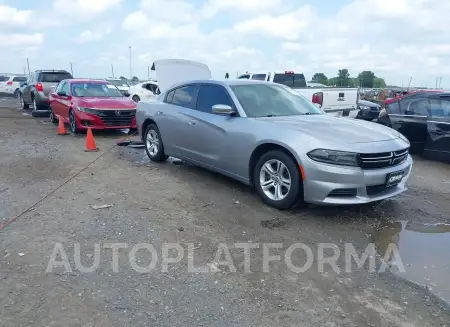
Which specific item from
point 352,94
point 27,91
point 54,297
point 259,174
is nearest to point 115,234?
point 54,297

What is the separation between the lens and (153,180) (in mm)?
6258

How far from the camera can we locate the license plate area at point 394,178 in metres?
4.55

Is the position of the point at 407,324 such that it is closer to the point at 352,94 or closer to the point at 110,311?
the point at 110,311

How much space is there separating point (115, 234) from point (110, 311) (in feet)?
4.51

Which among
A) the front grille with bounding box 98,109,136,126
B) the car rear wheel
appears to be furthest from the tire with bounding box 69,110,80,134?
the car rear wheel

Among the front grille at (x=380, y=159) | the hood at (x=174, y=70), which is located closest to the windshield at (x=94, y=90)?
the hood at (x=174, y=70)

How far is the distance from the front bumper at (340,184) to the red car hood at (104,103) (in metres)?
7.43

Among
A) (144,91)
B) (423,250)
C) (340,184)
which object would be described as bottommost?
(423,250)

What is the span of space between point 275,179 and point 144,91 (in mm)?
17520

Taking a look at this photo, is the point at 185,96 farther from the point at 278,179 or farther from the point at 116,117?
the point at 116,117

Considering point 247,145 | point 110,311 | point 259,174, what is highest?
point 247,145

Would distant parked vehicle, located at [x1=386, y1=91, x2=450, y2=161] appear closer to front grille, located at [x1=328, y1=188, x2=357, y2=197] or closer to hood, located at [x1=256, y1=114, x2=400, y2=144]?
hood, located at [x1=256, y1=114, x2=400, y2=144]

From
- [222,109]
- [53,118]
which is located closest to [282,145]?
[222,109]

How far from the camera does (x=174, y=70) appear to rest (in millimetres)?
15969
